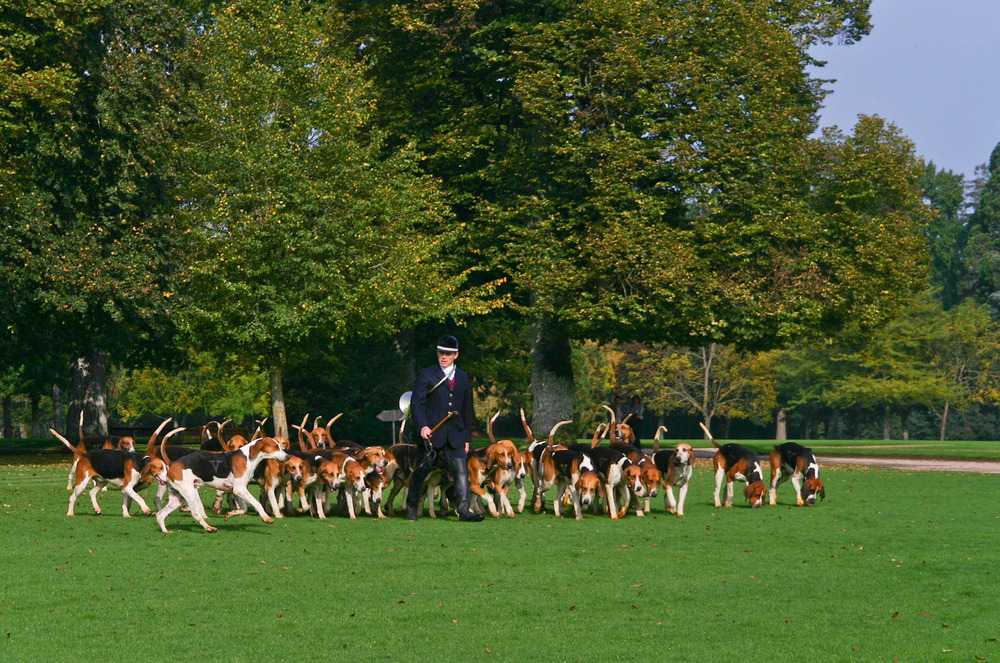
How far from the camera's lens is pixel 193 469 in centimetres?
1462

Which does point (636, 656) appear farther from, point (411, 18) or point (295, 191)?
point (411, 18)

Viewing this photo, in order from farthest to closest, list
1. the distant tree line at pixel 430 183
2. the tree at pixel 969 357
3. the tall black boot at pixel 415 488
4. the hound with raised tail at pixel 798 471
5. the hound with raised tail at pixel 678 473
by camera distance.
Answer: the tree at pixel 969 357 < the distant tree line at pixel 430 183 < the hound with raised tail at pixel 798 471 < the hound with raised tail at pixel 678 473 < the tall black boot at pixel 415 488

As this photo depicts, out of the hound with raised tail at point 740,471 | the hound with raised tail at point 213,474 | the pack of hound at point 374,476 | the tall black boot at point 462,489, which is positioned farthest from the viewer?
the hound with raised tail at point 740,471

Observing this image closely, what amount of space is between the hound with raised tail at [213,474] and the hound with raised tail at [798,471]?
8.09 metres

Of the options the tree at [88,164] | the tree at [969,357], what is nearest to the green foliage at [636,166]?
the tree at [88,164]

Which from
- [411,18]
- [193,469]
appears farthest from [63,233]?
[193,469]

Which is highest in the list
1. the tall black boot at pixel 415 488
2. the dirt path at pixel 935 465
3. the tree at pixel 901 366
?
the tree at pixel 901 366

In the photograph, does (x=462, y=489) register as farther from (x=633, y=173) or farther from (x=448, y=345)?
(x=633, y=173)

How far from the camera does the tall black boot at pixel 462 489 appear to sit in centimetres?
1576

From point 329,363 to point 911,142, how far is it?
75.7 feet

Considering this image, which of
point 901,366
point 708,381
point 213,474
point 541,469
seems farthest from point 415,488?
point 901,366

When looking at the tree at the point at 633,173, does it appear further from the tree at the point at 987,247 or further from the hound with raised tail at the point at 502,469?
the tree at the point at 987,247

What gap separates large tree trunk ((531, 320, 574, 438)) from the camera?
36.2m

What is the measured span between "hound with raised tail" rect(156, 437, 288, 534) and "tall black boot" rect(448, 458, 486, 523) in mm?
2329
